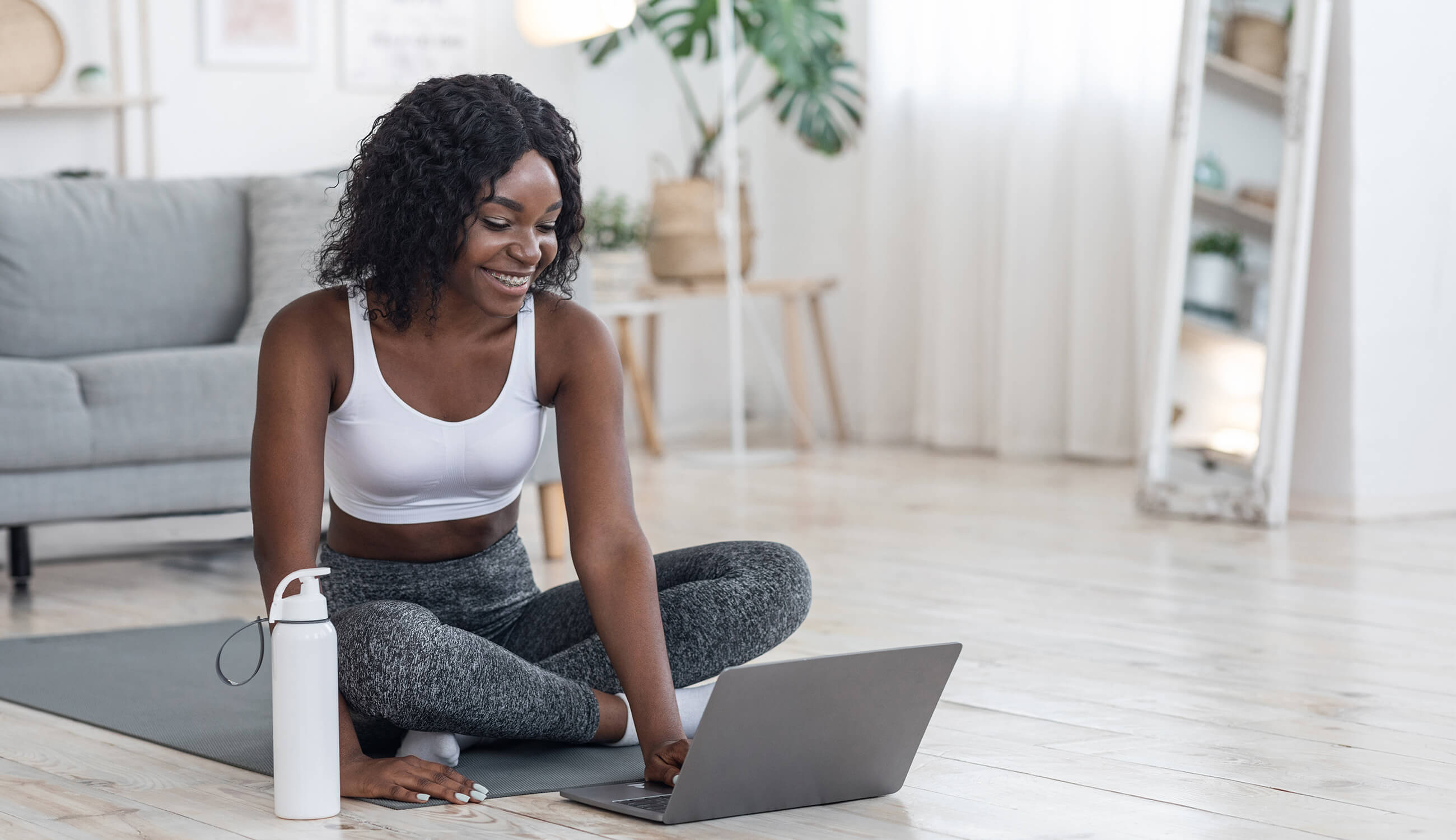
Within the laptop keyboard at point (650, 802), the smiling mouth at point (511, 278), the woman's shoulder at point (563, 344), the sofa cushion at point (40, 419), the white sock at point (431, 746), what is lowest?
the white sock at point (431, 746)

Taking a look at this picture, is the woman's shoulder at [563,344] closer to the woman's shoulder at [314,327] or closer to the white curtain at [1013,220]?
the woman's shoulder at [314,327]

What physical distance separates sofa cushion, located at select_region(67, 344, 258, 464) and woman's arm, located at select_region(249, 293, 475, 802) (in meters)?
1.34

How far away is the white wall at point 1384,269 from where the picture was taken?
3.55 m

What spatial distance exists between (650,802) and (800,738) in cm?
15

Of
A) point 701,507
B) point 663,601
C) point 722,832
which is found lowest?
point 701,507

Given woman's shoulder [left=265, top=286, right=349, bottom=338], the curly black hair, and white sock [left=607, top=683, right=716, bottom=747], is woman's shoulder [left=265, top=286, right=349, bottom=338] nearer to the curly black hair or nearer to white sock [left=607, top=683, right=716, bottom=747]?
the curly black hair

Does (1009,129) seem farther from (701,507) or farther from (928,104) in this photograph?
(701,507)

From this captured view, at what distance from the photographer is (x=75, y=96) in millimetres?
4539

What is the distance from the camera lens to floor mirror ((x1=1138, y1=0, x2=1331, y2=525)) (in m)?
3.54

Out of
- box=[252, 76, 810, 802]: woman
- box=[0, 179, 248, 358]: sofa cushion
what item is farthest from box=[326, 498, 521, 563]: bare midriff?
box=[0, 179, 248, 358]: sofa cushion

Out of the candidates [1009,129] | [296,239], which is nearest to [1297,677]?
[296,239]

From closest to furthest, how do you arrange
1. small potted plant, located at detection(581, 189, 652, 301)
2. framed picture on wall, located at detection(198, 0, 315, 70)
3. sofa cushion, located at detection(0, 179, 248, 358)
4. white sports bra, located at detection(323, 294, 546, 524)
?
white sports bra, located at detection(323, 294, 546, 524) → sofa cushion, located at detection(0, 179, 248, 358) → framed picture on wall, located at detection(198, 0, 315, 70) → small potted plant, located at detection(581, 189, 652, 301)

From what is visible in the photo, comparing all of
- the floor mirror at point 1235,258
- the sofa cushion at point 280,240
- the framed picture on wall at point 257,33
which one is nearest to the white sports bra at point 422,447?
the sofa cushion at point 280,240

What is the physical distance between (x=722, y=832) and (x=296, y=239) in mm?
2313
